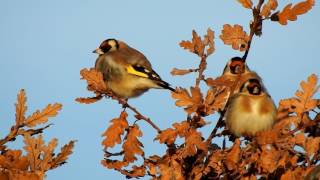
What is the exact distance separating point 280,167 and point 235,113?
2822 mm

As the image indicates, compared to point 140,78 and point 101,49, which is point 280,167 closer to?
point 140,78

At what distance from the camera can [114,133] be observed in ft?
17.4

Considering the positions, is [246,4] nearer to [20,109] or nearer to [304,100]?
[304,100]

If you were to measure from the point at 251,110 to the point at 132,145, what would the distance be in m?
2.79

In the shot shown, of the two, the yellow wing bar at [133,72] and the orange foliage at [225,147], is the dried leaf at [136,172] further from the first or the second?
the yellow wing bar at [133,72]

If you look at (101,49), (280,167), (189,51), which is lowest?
(280,167)

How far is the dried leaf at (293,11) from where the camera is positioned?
461cm

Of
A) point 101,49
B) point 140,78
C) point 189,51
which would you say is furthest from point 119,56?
point 189,51

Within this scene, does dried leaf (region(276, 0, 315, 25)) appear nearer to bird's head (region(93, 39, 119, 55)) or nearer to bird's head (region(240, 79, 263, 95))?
bird's head (region(240, 79, 263, 95))

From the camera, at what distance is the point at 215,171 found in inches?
181

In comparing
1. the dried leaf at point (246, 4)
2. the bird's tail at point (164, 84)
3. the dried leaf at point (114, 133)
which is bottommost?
the dried leaf at point (114, 133)

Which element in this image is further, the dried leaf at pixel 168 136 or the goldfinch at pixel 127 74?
the goldfinch at pixel 127 74

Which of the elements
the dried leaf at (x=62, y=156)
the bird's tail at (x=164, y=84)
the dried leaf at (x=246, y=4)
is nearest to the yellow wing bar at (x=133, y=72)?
the bird's tail at (x=164, y=84)

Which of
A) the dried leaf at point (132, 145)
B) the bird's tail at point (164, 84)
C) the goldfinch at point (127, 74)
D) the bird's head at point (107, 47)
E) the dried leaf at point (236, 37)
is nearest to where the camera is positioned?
the dried leaf at point (236, 37)
